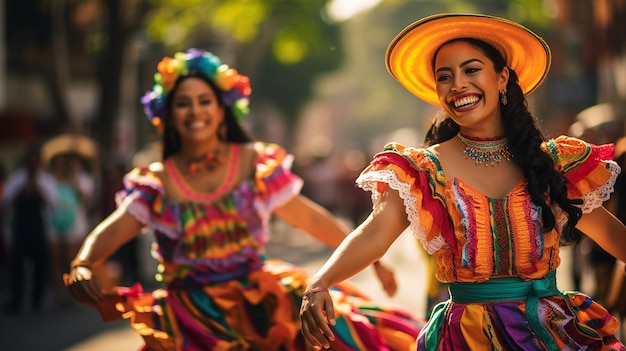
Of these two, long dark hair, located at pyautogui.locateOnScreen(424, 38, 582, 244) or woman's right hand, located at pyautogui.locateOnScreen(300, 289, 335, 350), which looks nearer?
woman's right hand, located at pyautogui.locateOnScreen(300, 289, 335, 350)

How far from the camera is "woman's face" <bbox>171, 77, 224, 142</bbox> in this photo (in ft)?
21.6

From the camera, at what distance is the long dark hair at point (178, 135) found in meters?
6.74

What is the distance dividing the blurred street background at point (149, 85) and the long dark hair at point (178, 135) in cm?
21

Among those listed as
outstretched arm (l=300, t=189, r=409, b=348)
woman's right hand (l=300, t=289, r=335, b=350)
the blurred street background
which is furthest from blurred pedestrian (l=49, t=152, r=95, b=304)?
woman's right hand (l=300, t=289, r=335, b=350)

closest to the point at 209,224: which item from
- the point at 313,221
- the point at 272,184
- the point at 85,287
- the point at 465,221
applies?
the point at 272,184

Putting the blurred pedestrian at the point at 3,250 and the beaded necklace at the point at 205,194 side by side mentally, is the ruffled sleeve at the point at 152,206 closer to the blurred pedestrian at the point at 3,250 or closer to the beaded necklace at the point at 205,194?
the beaded necklace at the point at 205,194

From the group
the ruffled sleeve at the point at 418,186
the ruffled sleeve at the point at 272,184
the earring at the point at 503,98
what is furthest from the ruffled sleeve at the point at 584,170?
the ruffled sleeve at the point at 272,184

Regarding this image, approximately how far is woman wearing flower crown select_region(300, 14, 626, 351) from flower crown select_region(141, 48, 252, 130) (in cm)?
239

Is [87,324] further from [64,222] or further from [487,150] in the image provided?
[487,150]

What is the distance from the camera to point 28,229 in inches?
508

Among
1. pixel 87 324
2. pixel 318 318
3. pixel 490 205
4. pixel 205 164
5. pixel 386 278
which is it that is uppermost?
pixel 205 164

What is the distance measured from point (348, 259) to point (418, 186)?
412 millimetres

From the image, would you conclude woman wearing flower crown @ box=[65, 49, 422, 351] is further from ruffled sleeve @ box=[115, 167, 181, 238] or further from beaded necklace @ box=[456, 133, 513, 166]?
beaded necklace @ box=[456, 133, 513, 166]

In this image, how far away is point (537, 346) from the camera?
13.9 feet
